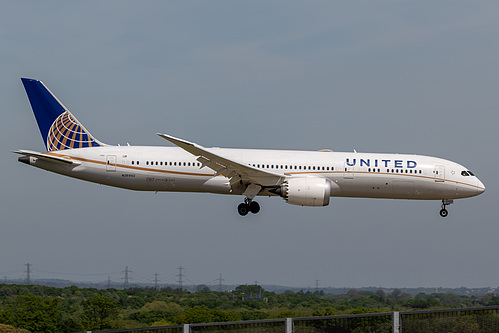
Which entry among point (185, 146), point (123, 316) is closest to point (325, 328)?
point (185, 146)

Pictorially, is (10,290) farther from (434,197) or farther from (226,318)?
(434,197)

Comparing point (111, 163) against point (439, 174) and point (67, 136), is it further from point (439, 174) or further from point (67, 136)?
point (439, 174)

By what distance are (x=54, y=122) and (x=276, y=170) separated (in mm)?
14696

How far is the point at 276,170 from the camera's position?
118ft

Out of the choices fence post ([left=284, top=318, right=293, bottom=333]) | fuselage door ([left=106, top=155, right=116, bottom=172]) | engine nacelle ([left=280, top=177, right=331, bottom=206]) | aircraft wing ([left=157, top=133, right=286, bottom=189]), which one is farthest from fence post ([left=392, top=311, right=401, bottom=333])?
fuselage door ([left=106, top=155, right=116, bottom=172])

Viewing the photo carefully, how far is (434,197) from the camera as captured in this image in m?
37.8

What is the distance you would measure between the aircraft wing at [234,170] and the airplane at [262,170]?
57 millimetres

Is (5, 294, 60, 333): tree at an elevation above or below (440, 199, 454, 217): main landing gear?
below

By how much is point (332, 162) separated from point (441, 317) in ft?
71.9

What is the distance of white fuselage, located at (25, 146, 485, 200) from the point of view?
36062 millimetres

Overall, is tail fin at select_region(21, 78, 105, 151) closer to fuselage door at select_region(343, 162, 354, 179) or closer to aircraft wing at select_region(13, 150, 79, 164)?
aircraft wing at select_region(13, 150, 79, 164)

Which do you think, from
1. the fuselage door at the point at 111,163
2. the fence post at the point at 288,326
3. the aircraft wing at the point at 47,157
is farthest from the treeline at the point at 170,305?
the fence post at the point at 288,326

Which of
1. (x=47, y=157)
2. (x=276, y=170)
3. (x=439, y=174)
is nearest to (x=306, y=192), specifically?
(x=276, y=170)

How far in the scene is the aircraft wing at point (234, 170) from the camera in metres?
33.1
